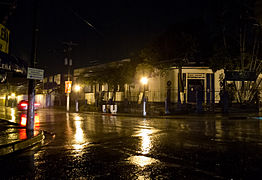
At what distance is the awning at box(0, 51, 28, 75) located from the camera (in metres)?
7.38

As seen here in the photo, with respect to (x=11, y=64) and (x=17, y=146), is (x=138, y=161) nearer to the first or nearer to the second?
(x=17, y=146)

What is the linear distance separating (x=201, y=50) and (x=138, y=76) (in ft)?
27.1

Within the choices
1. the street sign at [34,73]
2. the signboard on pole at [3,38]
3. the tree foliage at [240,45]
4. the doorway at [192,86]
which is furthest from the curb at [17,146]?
the doorway at [192,86]

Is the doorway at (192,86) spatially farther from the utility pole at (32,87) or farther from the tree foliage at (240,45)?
the utility pole at (32,87)

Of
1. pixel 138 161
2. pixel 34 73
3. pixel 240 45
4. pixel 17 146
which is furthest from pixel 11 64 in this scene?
pixel 240 45

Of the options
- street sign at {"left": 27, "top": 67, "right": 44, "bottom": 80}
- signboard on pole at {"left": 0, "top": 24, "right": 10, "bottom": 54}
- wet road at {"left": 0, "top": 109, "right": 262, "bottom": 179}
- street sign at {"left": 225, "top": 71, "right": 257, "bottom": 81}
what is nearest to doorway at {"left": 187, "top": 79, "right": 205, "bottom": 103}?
street sign at {"left": 225, "top": 71, "right": 257, "bottom": 81}

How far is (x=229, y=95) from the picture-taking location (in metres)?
22.3

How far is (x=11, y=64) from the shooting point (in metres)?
7.86

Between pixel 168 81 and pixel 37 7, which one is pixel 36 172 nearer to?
pixel 37 7

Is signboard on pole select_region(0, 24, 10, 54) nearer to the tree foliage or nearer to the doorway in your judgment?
the tree foliage

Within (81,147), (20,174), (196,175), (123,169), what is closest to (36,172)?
(20,174)

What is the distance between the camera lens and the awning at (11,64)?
7.38 metres

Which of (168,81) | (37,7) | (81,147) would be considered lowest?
(81,147)

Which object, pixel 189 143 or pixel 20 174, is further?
pixel 189 143
